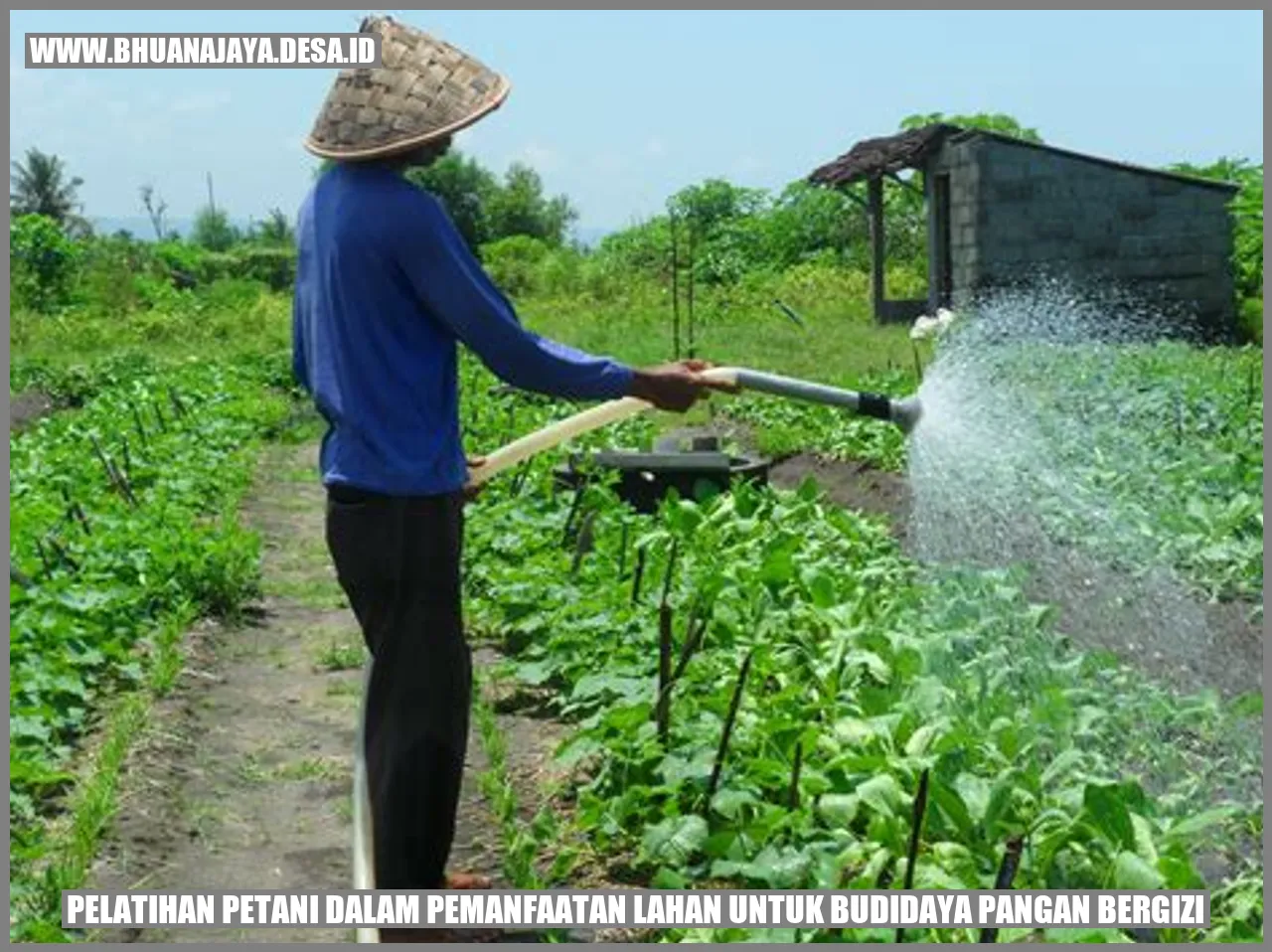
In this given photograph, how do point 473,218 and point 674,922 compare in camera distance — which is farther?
point 473,218

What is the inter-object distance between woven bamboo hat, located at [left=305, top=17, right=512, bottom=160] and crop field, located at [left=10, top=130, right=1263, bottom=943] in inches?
52.2

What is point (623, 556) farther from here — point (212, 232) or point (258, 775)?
point (212, 232)

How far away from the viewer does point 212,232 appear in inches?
2330

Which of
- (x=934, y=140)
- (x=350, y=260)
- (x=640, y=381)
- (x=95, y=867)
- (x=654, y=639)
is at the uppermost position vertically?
(x=934, y=140)

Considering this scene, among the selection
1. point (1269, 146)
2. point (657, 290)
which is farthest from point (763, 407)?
point (657, 290)

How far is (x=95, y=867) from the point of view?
495cm

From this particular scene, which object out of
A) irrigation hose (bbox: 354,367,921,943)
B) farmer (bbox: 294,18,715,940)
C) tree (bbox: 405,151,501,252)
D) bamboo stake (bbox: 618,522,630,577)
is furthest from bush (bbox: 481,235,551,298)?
farmer (bbox: 294,18,715,940)

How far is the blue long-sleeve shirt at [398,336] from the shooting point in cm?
421

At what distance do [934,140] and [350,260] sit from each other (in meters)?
18.9

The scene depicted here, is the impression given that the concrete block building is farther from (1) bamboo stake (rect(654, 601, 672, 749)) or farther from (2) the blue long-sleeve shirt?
(2) the blue long-sleeve shirt

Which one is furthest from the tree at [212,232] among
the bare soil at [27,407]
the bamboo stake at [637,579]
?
the bamboo stake at [637,579]

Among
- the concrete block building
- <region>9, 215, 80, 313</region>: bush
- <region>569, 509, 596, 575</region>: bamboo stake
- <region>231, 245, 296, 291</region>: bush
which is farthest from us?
<region>231, 245, 296, 291</region>: bush

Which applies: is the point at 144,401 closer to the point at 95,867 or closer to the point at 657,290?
the point at 95,867
